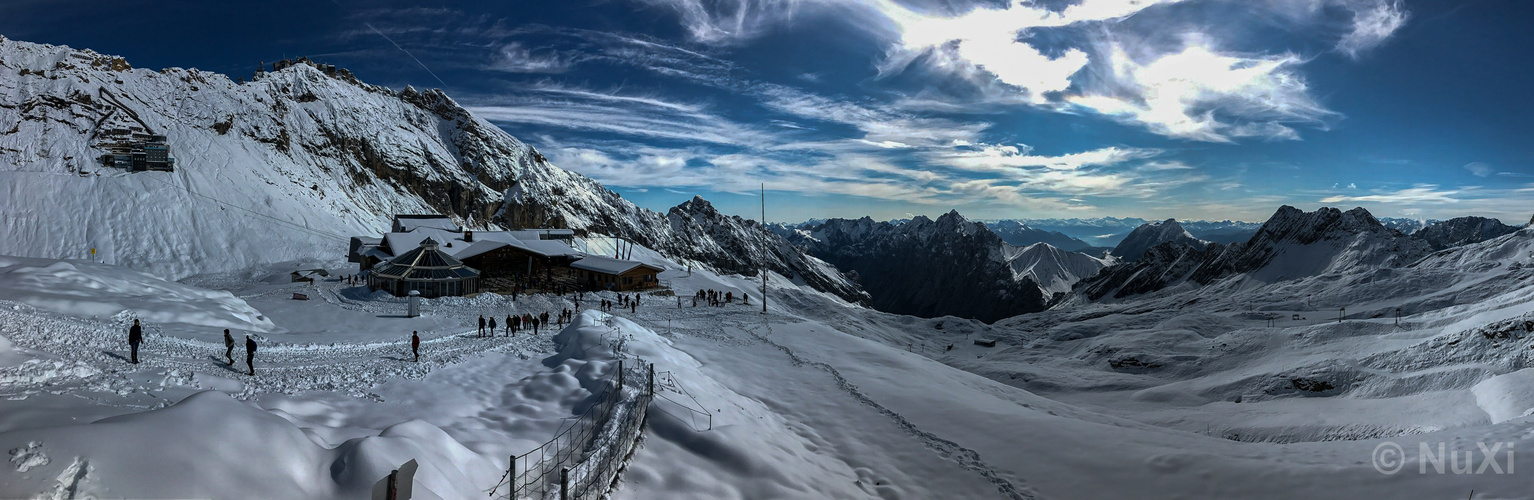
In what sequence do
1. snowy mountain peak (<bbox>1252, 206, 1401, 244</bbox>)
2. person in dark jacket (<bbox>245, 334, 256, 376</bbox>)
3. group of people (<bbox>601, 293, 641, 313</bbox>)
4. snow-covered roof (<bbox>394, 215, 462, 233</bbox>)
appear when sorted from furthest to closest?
snowy mountain peak (<bbox>1252, 206, 1401, 244</bbox>) < snow-covered roof (<bbox>394, 215, 462, 233</bbox>) < group of people (<bbox>601, 293, 641, 313</bbox>) < person in dark jacket (<bbox>245, 334, 256, 376</bbox>)

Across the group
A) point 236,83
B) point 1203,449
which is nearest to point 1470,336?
point 1203,449

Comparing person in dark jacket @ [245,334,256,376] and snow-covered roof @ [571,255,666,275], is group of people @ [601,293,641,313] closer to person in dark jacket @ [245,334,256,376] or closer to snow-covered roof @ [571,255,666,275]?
snow-covered roof @ [571,255,666,275]

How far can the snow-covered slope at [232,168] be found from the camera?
2457 inches

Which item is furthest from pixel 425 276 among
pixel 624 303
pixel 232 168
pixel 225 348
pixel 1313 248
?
pixel 1313 248

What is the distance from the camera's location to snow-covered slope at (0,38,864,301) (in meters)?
62.4

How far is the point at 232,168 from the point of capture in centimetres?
8356

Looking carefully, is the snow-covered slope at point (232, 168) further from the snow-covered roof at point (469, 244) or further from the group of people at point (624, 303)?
the snow-covered roof at point (469, 244)

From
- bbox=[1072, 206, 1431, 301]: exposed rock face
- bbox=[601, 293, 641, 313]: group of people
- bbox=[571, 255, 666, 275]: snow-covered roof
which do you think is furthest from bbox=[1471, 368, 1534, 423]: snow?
bbox=[1072, 206, 1431, 301]: exposed rock face

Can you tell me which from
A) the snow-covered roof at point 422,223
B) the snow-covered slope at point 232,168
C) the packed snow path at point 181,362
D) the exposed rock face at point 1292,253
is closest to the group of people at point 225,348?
the packed snow path at point 181,362

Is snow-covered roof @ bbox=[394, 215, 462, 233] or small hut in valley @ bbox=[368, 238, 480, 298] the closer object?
small hut in valley @ bbox=[368, 238, 480, 298]

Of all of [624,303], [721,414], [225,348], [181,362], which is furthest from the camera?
[624,303]

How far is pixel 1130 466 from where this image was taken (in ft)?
51.6

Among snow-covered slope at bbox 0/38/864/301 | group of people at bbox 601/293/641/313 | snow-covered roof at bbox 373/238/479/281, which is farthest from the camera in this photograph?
snow-covered slope at bbox 0/38/864/301

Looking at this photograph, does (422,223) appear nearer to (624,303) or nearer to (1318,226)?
(624,303)
